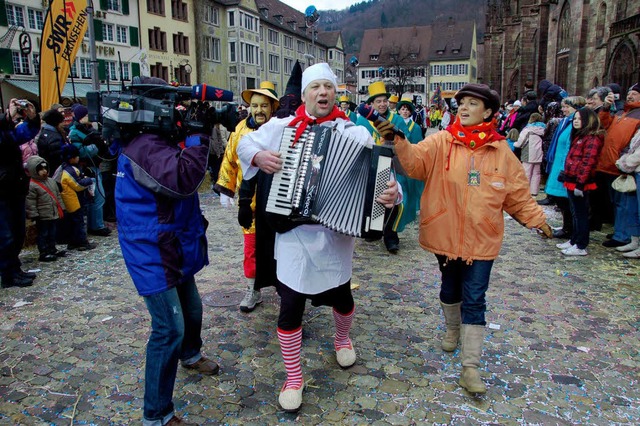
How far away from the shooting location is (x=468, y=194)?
367 centimetres

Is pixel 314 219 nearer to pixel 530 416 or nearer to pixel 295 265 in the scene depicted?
→ pixel 295 265

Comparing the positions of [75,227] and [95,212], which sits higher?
[95,212]

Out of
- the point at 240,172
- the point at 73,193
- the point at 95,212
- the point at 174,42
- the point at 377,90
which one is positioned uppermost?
the point at 174,42

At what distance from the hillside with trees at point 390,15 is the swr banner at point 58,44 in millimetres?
99668

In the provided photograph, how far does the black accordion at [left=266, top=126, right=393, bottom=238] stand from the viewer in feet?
10.2

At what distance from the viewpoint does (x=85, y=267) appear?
6727 millimetres

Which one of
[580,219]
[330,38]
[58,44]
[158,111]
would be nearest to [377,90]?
[580,219]

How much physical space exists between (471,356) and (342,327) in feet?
3.27

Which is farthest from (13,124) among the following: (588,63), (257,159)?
(588,63)

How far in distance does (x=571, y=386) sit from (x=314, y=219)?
2.34 metres

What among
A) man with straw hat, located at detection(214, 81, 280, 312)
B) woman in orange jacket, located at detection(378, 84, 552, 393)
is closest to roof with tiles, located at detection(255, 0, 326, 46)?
man with straw hat, located at detection(214, 81, 280, 312)

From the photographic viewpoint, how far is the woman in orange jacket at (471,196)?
3.65 metres

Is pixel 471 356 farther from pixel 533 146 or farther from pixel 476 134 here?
pixel 533 146

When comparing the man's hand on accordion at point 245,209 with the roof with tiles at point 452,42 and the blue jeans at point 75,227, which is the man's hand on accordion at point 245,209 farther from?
the roof with tiles at point 452,42
